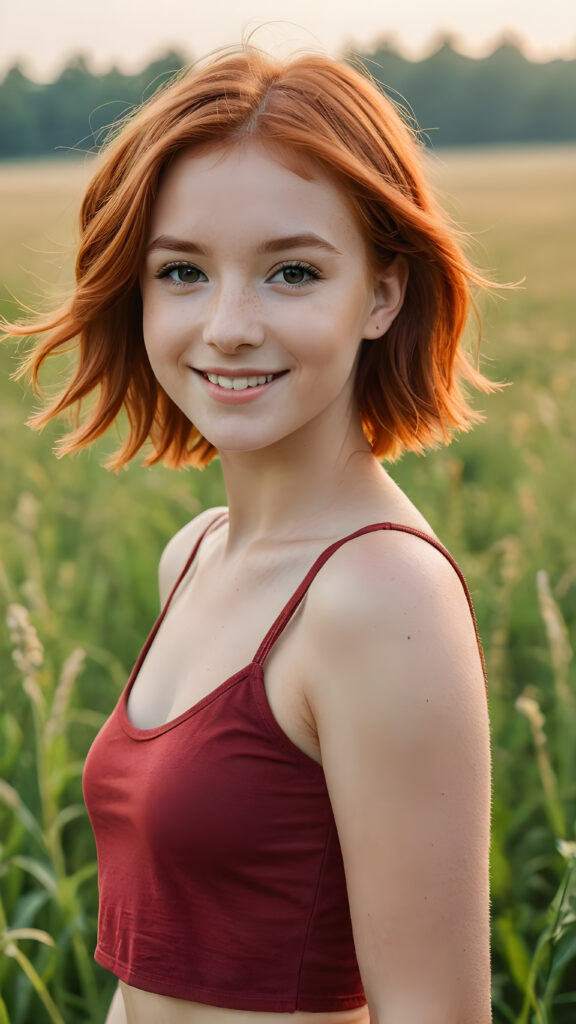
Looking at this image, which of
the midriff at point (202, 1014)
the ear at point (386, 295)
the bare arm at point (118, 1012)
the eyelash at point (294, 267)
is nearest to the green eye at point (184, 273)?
the eyelash at point (294, 267)

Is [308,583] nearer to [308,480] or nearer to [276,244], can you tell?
[308,480]

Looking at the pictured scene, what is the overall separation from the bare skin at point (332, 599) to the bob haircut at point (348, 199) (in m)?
0.03

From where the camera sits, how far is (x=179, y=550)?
1.74m

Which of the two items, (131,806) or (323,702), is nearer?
(323,702)

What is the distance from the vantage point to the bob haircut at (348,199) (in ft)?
4.14

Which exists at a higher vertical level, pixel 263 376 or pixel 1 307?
pixel 1 307

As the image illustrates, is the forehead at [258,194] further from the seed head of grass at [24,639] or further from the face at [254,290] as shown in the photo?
the seed head of grass at [24,639]

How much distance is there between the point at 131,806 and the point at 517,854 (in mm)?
1247

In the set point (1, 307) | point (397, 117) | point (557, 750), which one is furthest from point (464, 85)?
point (397, 117)

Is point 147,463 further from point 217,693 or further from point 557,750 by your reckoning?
point 557,750

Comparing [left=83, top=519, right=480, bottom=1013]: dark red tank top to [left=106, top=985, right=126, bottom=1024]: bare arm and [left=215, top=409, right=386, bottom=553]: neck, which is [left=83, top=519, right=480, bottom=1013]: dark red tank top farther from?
[left=106, top=985, right=126, bottom=1024]: bare arm

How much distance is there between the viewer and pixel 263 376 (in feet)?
4.12

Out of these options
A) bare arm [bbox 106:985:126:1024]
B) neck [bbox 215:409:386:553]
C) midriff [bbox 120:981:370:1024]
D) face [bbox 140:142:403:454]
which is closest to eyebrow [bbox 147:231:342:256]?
face [bbox 140:142:403:454]

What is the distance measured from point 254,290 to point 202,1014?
0.82 meters
